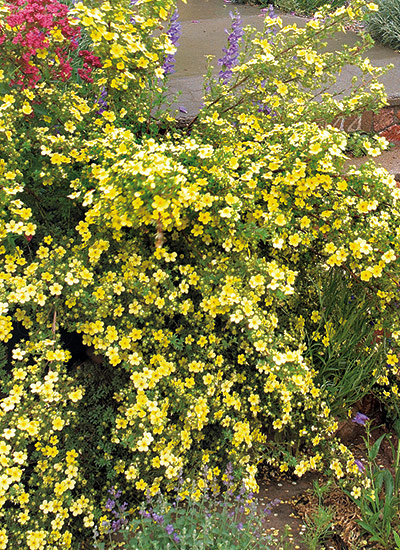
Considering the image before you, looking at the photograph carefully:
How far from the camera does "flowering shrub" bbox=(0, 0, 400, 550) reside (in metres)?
2.14

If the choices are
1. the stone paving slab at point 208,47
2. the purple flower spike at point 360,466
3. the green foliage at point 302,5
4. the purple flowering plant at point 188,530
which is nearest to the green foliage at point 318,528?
the purple flowering plant at point 188,530

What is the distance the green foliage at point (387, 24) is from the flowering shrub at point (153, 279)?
288cm

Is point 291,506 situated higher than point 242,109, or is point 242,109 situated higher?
point 242,109

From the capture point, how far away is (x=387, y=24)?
543cm

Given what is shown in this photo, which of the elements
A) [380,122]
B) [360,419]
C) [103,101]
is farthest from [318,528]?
[380,122]

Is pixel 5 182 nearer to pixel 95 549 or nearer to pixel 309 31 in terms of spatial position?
pixel 95 549

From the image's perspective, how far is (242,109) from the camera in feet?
9.88

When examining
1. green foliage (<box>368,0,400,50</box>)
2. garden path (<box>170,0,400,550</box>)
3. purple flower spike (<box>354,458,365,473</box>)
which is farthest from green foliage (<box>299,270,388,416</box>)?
green foliage (<box>368,0,400,50</box>)

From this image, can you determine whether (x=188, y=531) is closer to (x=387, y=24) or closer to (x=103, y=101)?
(x=103, y=101)

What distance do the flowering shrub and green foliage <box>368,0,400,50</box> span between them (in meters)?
2.88

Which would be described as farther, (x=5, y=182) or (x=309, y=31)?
(x=309, y=31)

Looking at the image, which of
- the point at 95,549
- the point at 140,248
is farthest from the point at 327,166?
the point at 95,549

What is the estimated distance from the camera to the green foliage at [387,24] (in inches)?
212

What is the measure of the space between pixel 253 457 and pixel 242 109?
177cm
